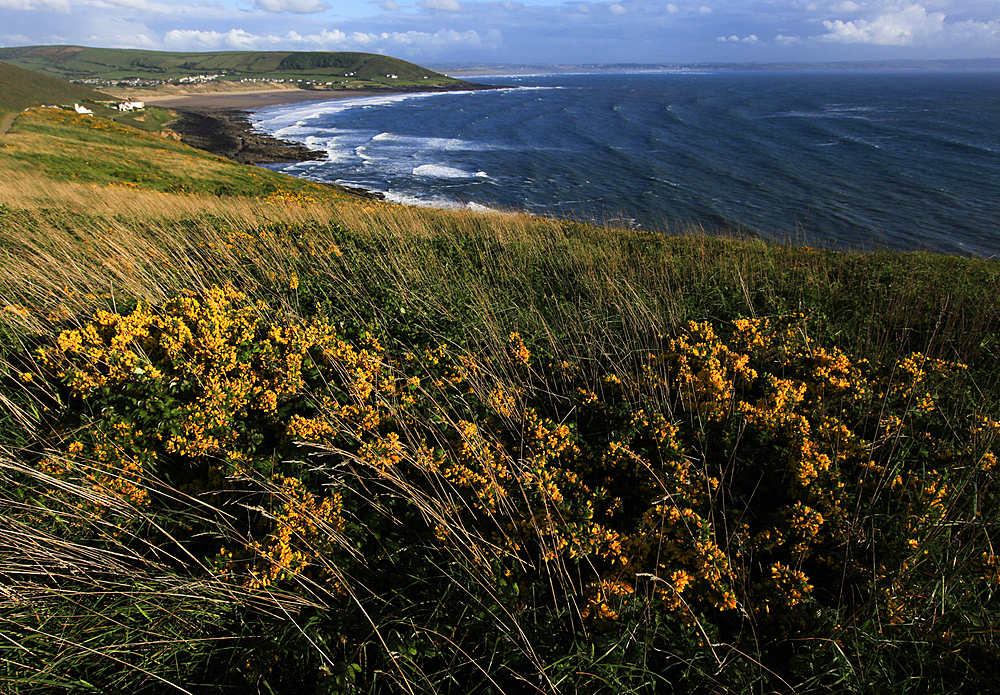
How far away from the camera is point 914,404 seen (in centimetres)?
326

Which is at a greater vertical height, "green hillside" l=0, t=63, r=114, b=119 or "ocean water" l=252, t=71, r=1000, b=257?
"green hillside" l=0, t=63, r=114, b=119

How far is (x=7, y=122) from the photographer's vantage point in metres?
27.4

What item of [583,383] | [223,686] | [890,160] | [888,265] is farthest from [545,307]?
[890,160]

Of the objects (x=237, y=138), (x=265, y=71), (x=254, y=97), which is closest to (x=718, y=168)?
(x=237, y=138)

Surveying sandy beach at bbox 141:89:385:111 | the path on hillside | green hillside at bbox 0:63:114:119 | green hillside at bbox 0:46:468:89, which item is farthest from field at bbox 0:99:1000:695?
green hillside at bbox 0:46:468:89

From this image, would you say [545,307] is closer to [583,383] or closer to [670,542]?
[583,383]

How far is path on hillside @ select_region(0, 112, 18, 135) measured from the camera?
24.0m

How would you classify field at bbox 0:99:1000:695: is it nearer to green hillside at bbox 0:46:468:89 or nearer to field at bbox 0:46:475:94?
field at bbox 0:46:475:94

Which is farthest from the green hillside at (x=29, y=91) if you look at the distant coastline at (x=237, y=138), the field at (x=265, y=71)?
the field at (x=265, y=71)

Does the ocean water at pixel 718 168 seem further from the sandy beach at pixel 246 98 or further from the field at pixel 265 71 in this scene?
the field at pixel 265 71

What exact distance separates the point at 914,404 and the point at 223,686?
4.67 meters

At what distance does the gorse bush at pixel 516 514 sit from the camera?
2.05 metres

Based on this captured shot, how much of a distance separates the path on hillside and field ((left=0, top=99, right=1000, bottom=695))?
3133 centimetres

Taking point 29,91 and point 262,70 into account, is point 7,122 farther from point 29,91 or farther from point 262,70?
point 262,70
